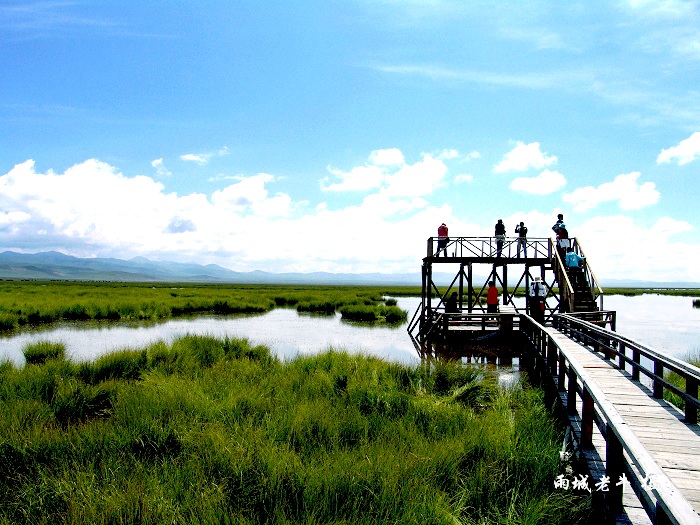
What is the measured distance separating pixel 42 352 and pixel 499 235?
17761mm

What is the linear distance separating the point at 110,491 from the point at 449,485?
3.39 m

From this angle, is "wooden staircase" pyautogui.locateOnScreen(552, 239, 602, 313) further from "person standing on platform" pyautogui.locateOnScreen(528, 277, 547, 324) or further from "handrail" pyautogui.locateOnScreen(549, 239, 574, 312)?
"person standing on platform" pyautogui.locateOnScreen(528, 277, 547, 324)

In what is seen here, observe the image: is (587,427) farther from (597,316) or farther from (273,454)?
(597,316)

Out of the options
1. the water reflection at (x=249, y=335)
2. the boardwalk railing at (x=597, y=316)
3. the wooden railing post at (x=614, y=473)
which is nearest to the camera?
the wooden railing post at (x=614, y=473)

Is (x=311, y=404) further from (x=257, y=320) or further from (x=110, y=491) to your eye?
(x=257, y=320)

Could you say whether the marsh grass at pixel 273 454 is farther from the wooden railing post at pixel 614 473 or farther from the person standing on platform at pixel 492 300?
the person standing on platform at pixel 492 300

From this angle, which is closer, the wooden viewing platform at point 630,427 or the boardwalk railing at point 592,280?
the wooden viewing platform at point 630,427

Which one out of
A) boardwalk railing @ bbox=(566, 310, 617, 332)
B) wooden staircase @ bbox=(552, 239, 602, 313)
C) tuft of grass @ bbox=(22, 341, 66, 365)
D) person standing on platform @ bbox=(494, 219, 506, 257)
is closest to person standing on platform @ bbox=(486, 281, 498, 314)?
person standing on platform @ bbox=(494, 219, 506, 257)

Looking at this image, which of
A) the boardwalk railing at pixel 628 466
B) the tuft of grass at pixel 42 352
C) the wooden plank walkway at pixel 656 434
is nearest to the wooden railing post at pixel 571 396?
the boardwalk railing at pixel 628 466

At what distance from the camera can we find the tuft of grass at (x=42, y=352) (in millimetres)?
11641

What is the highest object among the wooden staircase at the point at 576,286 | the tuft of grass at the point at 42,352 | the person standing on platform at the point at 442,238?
the person standing on platform at the point at 442,238

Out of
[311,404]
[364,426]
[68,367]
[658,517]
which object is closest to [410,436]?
[364,426]

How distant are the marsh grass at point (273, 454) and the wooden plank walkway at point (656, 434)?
33.9 inches

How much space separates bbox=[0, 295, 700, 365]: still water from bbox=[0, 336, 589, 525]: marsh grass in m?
6.01
